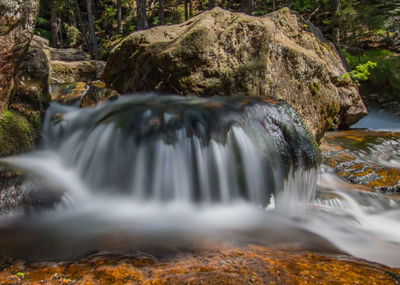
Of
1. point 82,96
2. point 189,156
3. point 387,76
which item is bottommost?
point 189,156

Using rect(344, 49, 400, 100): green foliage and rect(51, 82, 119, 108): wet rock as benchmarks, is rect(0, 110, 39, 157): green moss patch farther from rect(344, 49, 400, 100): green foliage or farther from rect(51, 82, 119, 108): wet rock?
rect(344, 49, 400, 100): green foliage

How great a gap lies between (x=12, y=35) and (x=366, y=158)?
6298 mm

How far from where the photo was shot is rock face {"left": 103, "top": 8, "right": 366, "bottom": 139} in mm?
5180

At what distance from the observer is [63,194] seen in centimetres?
300

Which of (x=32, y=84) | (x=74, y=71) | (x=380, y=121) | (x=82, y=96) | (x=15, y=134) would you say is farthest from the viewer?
(x=380, y=121)

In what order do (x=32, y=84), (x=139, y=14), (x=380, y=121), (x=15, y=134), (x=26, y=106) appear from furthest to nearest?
(x=139, y=14), (x=380, y=121), (x=32, y=84), (x=26, y=106), (x=15, y=134)

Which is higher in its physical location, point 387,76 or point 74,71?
point 74,71

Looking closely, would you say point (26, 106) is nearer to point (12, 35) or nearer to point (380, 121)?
point (12, 35)

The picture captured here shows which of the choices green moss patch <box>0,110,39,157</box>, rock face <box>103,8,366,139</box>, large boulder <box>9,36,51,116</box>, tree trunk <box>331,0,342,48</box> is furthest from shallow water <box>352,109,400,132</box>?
green moss patch <box>0,110,39,157</box>

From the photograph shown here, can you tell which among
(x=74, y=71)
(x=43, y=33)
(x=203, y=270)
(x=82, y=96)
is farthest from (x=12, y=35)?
(x=43, y=33)

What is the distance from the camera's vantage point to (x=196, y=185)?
336 centimetres

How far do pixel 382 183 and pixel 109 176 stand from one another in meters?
4.24

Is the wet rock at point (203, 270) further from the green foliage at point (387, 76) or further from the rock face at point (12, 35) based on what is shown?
the green foliage at point (387, 76)

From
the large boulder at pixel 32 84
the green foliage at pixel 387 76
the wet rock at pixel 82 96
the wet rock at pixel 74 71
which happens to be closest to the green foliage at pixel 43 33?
the wet rock at pixel 74 71
